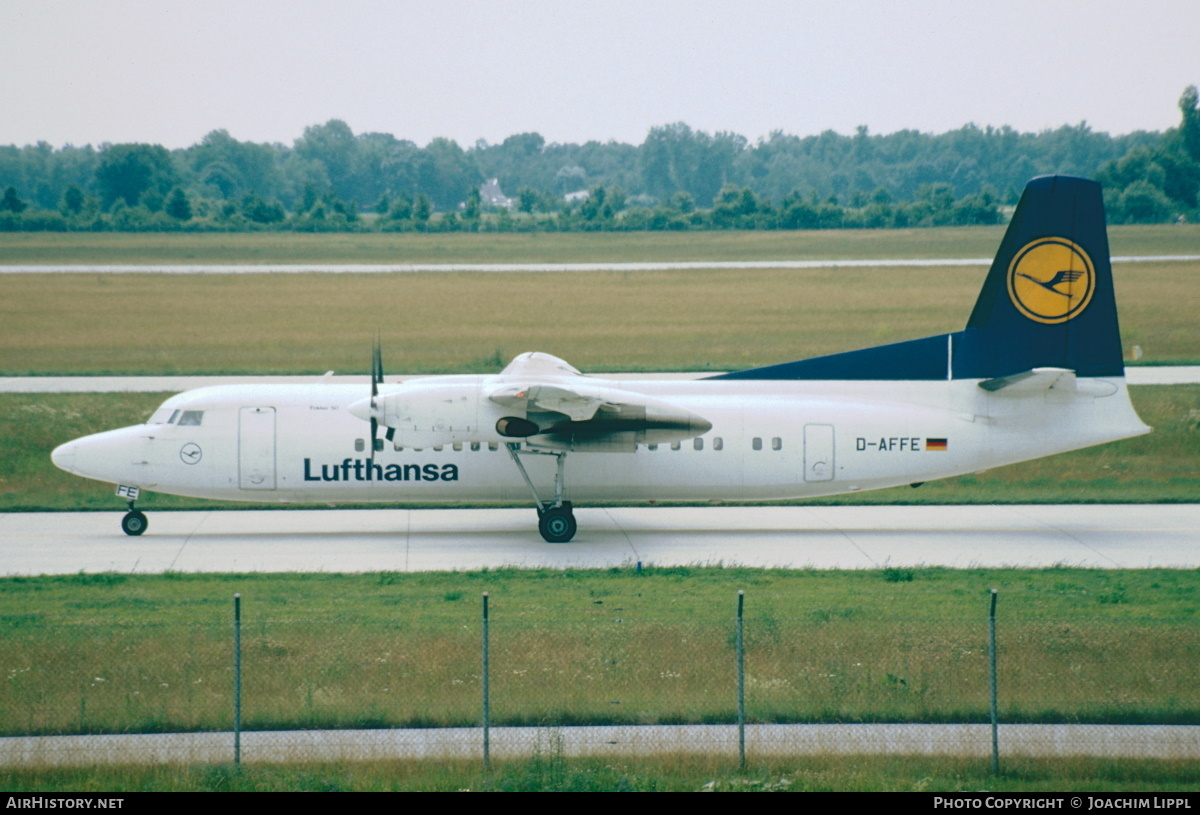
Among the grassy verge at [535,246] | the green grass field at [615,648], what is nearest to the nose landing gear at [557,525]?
the green grass field at [615,648]

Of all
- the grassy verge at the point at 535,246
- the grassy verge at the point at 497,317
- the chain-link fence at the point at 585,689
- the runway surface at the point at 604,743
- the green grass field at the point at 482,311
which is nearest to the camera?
the runway surface at the point at 604,743

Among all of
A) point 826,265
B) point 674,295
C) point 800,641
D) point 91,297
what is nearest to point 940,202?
point 826,265

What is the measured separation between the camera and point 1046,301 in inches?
882

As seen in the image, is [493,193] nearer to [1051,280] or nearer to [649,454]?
[649,454]

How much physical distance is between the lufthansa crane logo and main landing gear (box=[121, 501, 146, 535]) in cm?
1732

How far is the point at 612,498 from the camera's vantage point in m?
22.7

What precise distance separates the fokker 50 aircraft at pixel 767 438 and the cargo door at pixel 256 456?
3cm

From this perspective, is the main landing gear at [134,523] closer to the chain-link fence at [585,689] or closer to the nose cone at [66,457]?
the nose cone at [66,457]

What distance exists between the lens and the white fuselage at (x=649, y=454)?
73.2ft

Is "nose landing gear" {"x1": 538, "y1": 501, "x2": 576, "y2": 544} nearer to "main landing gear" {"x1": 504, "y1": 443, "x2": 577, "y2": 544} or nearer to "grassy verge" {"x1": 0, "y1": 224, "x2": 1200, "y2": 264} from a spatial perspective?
"main landing gear" {"x1": 504, "y1": 443, "x2": 577, "y2": 544}

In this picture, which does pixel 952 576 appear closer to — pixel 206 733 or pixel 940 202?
pixel 206 733

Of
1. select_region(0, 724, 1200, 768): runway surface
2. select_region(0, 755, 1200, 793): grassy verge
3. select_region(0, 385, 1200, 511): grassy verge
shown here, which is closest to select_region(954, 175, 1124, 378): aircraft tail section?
select_region(0, 385, 1200, 511): grassy verge

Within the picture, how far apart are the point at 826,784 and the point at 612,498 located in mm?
Result: 12652

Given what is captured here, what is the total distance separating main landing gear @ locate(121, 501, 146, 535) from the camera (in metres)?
22.5
